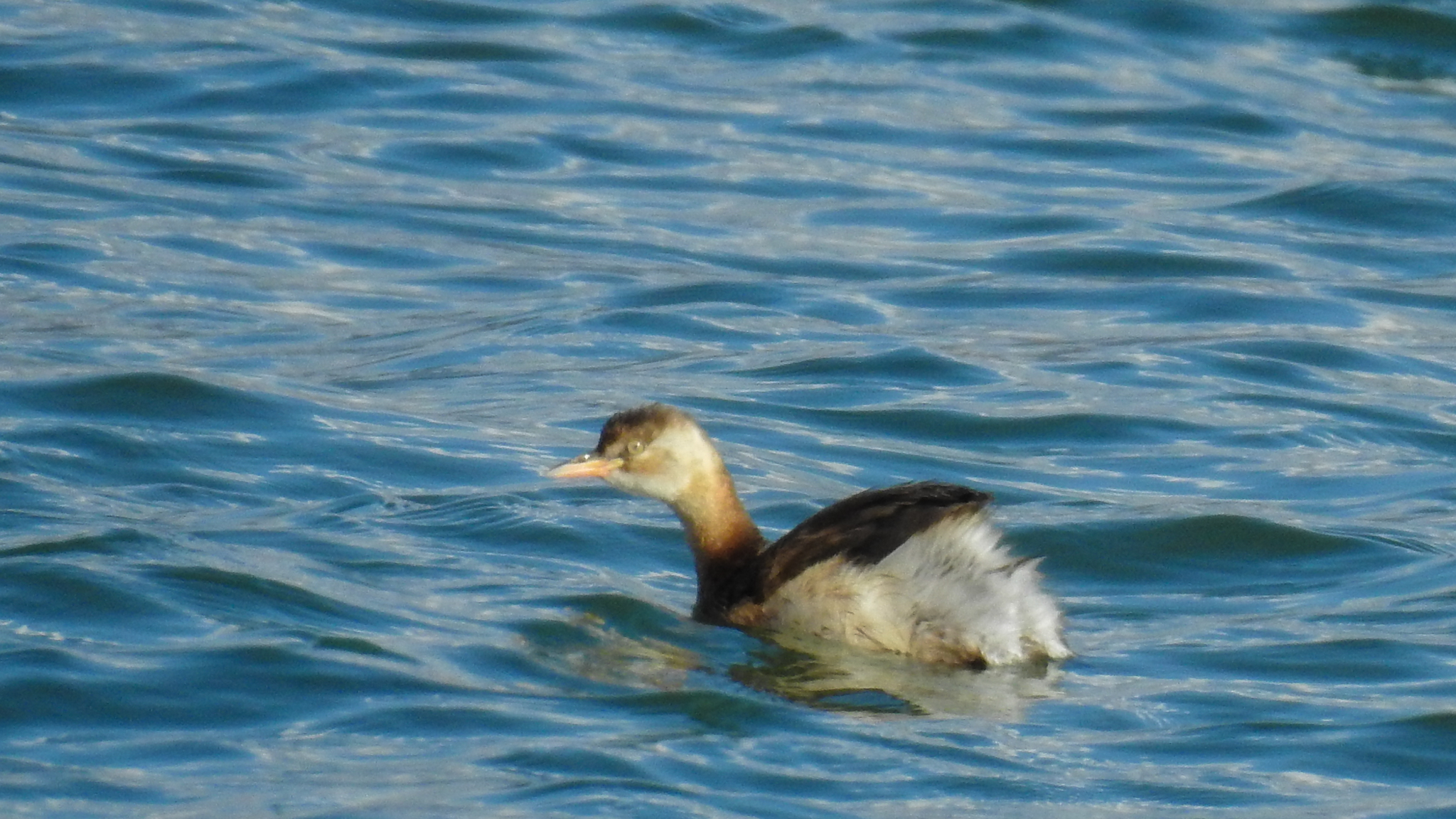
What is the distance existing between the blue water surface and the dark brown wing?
0.87 ft

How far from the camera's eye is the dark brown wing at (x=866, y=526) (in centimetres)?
638

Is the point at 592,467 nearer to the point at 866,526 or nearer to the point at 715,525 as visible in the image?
the point at 715,525

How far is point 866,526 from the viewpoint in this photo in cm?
651

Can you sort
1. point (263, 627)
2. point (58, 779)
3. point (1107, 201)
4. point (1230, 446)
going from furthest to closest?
point (1107, 201) < point (1230, 446) < point (263, 627) < point (58, 779)

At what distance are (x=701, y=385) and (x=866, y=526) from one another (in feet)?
11.5

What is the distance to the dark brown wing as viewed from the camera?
20.9ft

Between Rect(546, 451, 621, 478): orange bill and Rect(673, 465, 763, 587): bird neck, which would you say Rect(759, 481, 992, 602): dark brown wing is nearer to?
Rect(673, 465, 763, 587): bird neck

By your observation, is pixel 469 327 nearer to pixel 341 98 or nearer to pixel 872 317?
pixel 872 317

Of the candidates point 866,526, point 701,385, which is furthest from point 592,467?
point 701,385

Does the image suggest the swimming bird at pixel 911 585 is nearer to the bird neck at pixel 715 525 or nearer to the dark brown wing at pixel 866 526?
the dark brown wing at pixel 866 526

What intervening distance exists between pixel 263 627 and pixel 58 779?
1219 millimetres

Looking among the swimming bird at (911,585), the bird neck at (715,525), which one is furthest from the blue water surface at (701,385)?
the bird neck at (715,525)

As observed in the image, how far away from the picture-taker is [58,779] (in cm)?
536

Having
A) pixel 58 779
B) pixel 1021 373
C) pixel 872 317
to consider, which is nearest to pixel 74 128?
pixel 872 317
